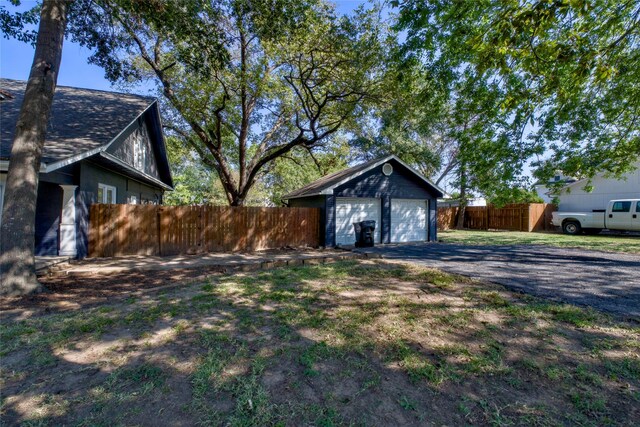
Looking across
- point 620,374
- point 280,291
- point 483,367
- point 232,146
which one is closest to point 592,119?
point 620,374

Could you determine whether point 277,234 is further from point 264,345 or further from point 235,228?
point 264,345

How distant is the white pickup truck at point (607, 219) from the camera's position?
46.9 feet

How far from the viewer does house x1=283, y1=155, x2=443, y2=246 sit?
12.0 m

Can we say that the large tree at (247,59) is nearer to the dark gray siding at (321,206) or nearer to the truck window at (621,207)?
the dark gray siding at (321,206)

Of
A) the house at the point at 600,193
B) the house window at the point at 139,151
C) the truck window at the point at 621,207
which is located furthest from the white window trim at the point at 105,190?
the truck window at the point at 621,207

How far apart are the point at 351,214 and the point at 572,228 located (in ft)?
45.4

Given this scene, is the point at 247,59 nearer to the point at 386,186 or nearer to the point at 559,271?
the point at 386,186

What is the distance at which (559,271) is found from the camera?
6832 mm

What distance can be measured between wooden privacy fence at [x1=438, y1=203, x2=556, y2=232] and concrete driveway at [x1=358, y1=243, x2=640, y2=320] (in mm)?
10896

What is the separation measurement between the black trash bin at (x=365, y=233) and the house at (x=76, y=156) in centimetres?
823

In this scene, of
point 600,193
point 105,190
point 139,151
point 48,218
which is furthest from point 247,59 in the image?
point 600,193

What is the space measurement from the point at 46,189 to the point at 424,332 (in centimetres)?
939

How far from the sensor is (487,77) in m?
7.64

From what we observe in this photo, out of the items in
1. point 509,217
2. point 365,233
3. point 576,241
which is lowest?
point 576,241
